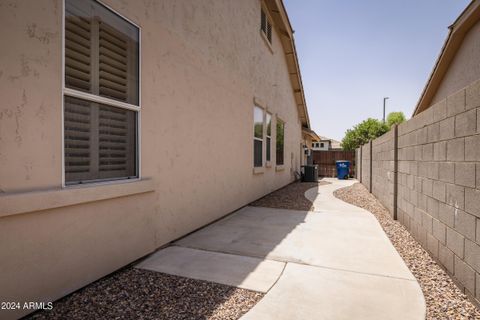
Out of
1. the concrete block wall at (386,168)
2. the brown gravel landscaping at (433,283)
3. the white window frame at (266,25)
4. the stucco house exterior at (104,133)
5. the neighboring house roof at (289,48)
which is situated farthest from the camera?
the neighboring house roof at (289,48)

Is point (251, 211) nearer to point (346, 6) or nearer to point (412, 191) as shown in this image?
point (412, 191)

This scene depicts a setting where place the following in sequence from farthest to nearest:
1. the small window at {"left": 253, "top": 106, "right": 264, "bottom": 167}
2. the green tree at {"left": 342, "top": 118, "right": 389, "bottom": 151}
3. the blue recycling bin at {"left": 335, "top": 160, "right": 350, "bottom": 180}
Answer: the green tree at {"left": 342, "top": 118, "right": 389, "bottom": 151}
the blue recycling bin at {"left": 335, "top": 160, "right": 350, "bottom": 180}
the small window at {"left": 253, "top": 106, "right": 264, "bottom": 167}

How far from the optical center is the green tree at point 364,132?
38.9 metres

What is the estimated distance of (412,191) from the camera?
515 cm

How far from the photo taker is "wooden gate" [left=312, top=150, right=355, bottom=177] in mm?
21672

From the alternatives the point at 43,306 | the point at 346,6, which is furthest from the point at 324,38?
the point at 43,306

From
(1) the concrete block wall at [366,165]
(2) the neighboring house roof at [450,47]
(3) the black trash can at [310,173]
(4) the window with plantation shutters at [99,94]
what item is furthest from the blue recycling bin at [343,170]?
(4) the window with plantation shutters at [99,94]

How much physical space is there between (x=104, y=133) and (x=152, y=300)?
2.01m

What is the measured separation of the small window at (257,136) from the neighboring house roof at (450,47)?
274 inches

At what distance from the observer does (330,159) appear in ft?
73.1

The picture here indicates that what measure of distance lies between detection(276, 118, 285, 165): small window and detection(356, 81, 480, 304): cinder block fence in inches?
260

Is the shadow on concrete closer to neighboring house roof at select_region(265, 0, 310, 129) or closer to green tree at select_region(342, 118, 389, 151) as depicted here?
neighboring house roof at select_region(265, 0, 310, 129)

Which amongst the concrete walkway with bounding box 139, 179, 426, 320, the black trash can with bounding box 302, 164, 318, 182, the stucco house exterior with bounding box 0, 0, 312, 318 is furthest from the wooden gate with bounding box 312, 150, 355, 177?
the stucco house exterior with bounding box 0, 0, 312, 318

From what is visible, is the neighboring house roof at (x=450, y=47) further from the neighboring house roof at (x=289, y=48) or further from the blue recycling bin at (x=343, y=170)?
the blue recycling bin at (x=343, y=170)
